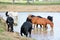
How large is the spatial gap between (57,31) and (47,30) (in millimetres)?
703

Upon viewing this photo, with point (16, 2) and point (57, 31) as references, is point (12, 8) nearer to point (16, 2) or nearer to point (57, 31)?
point (16, 2)

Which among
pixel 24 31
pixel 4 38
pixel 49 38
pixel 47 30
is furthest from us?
pixel 47 30

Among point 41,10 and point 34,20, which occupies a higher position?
point 34,20

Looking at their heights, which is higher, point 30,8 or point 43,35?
point 43,35

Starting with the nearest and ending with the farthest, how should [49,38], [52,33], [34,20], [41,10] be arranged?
[49,38] < [52,33] < [34,20] < [41,10]

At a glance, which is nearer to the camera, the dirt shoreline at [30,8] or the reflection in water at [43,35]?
the reflection in water at [43,35]

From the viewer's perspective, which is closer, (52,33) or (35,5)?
(52,33)

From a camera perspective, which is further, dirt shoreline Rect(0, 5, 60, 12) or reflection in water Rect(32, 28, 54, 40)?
dirt shoreline Rect(0, 5, 60, 12)

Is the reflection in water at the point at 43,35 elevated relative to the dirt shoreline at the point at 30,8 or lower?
elevated

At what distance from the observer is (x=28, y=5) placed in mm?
27891

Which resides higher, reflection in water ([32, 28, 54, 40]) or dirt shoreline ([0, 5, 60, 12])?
reflection in water ([32, 28, 54, 40])

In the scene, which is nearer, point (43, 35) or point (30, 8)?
point (43, 35)

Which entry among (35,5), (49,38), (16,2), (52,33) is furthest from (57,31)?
(16,2)

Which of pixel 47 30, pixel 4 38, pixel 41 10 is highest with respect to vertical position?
pixel 4 38
